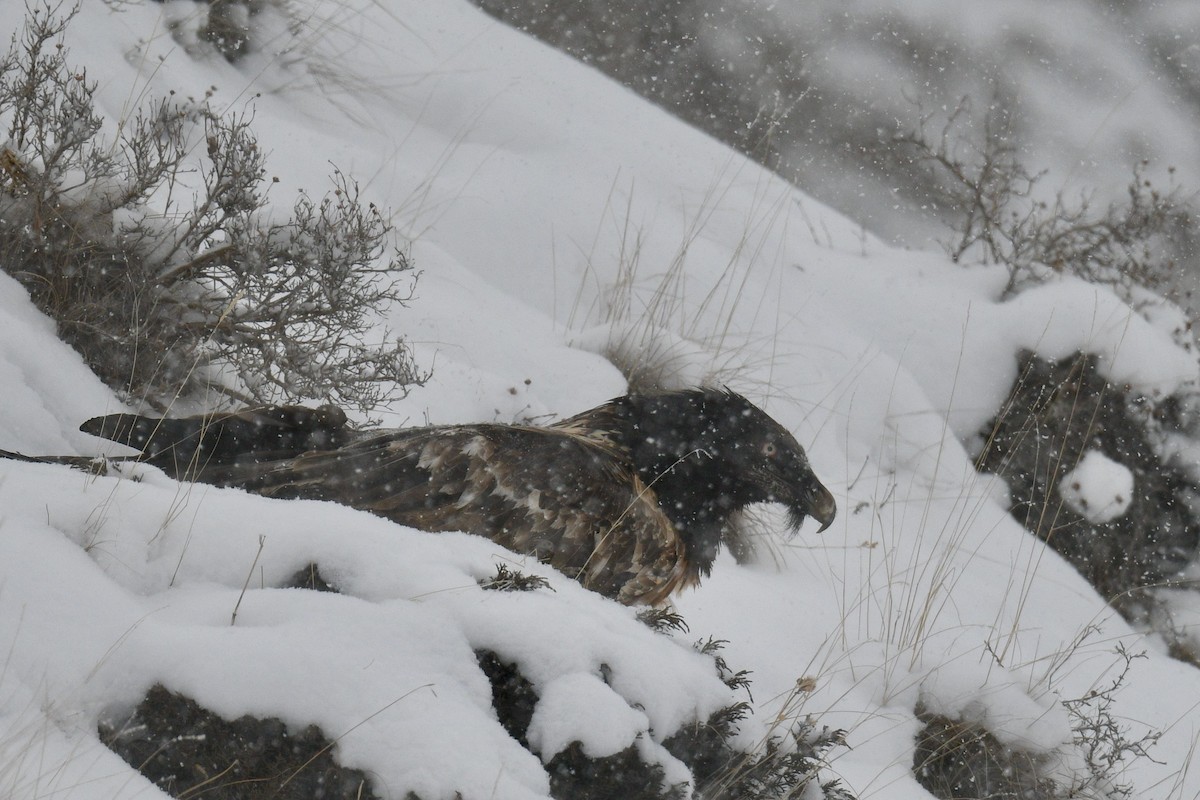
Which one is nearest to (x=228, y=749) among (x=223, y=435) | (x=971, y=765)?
(x=223, y=435)

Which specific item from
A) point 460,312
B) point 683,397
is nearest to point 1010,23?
point 460,312

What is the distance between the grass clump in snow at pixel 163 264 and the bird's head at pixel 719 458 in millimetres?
969

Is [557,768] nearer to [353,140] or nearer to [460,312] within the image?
[460,312]

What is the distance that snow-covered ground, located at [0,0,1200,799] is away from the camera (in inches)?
76.9

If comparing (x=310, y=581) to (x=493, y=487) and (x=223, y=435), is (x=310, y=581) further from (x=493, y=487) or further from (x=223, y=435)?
(x=223, y=435)

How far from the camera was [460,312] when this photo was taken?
5.61m

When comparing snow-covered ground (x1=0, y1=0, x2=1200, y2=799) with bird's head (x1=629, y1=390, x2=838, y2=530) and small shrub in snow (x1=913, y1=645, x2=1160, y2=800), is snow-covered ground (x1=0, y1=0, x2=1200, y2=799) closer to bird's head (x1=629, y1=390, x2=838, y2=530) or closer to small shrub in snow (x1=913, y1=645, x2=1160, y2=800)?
small shrub in snow (x1=913, y1=645, x2=1160, y2=800)

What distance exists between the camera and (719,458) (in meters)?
3.98

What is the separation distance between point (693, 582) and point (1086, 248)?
17.2 feet

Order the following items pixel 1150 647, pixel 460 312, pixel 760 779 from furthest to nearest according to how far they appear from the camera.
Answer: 1. pixel 1150 647
2. pixel 460 312
3. pixel 760 779

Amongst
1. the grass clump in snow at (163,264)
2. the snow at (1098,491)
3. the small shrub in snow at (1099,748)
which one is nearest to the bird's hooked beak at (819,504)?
the small shrub in snow at (1099,748)

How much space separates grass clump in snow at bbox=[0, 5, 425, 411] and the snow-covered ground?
0.57 feet

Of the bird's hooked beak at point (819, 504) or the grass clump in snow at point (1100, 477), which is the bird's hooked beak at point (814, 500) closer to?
the bird's hooked beak at point (819, 504)

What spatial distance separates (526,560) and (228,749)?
0.85 m
